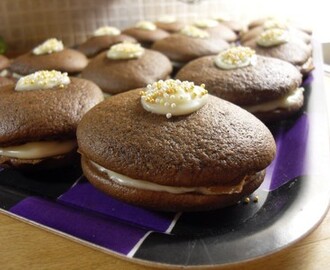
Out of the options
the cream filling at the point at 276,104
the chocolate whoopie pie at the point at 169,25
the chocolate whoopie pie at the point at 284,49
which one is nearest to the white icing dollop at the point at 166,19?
the chocolate whoopie pie at the point at 169,25

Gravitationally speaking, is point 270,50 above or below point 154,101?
below

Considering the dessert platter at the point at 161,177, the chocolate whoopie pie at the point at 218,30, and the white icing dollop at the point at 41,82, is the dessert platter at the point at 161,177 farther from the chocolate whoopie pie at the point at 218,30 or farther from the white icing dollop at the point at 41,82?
the chocolate whoopie pie at the point at 218,30

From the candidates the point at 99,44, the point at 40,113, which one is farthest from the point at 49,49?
the point at 40,113

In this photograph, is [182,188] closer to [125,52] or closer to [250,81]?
[250,81]

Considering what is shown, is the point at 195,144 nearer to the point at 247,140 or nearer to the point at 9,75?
the point at 247,140

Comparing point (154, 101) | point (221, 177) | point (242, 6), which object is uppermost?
point (154, 101)

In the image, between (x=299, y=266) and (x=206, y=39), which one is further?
(x=206, y=39)

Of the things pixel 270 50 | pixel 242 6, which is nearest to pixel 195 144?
pixel 270 50
